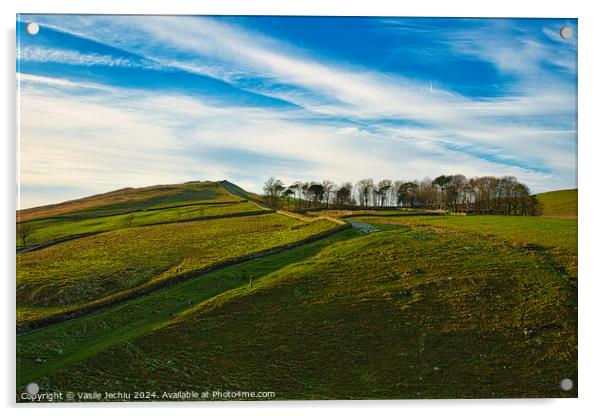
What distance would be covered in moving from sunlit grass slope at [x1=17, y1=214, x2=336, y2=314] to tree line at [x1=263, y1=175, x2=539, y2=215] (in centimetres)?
129

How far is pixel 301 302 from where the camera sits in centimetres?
950

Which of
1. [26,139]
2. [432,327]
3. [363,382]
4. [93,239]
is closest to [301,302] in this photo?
[363,382]

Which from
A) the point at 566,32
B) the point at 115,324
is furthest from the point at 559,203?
the point at 115,324

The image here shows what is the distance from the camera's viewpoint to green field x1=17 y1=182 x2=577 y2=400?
27.1 feet

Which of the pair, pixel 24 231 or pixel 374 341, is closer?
pixel 374 341

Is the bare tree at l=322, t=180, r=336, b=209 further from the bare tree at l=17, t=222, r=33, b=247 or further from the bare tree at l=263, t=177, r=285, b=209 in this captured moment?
the bare tree at l=17, t=222, r=33, b=247

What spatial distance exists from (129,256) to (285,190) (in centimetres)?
423

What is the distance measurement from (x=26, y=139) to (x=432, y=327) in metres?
9.89

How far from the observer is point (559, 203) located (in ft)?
31.7

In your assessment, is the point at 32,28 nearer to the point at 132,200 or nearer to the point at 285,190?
the point at 132,200

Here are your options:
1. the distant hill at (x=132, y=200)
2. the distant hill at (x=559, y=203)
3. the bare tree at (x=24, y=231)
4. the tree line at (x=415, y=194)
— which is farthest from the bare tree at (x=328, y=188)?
the bare tree at (x=24, y=231)

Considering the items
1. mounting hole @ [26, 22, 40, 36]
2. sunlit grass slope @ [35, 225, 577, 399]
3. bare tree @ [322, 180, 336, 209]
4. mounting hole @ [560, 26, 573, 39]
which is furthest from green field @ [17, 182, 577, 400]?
mounting hole @ [560, 26, 573, 39]

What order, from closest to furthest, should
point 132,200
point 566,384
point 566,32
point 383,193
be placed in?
point 566,384 < point 566,32 < point 132,200 < point 383,193

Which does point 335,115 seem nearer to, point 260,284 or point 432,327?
point 260,284
